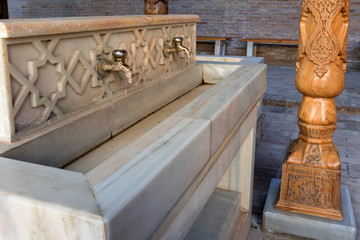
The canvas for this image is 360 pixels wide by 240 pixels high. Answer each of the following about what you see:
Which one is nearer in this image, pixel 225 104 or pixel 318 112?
pixel 225 104

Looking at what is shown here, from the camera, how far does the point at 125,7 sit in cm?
935

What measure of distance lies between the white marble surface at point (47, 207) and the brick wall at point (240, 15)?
827 cm

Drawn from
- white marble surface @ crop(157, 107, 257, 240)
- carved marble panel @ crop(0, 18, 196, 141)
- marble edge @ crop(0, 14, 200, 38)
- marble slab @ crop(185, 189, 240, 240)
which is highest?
marble edge @ crop(0, 14, 200, 38)

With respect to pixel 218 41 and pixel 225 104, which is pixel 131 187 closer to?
pixel 225 104

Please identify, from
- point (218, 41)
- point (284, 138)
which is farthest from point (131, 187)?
point (218, 41)

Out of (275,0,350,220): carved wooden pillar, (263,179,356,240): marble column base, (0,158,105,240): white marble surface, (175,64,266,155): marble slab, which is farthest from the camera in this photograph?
(263,179,356,240): marble column base

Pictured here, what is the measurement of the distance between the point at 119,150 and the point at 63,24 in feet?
1.40

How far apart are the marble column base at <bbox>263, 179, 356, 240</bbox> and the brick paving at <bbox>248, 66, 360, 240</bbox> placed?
74mm

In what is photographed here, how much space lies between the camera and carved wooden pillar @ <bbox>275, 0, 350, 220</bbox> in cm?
217

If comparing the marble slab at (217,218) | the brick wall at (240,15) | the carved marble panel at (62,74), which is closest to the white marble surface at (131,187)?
the carved marble panel at (62,74)

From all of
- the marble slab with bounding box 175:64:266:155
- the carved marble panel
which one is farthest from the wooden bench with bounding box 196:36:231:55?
the carved marble panel

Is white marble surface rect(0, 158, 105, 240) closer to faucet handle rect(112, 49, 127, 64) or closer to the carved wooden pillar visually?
faucet handle rect(112, 49, 127, 64)

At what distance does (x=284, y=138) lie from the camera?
4.38m

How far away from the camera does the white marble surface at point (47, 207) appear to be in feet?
1.98
